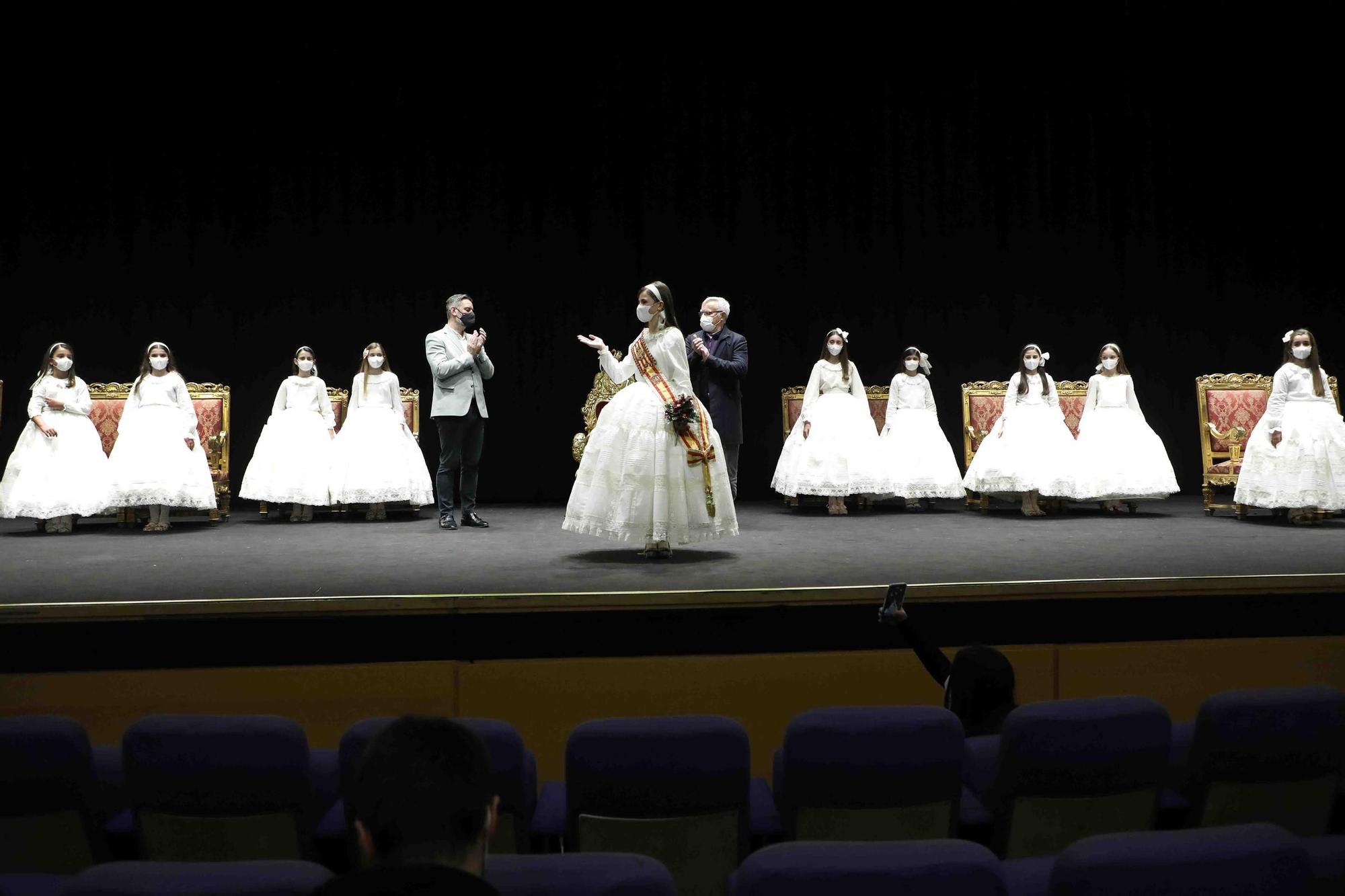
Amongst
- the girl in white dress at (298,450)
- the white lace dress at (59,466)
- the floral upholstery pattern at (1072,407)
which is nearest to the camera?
the white lace dress at (59,466)

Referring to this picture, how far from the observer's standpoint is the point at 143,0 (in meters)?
7.89

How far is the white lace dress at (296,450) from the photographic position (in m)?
7.29

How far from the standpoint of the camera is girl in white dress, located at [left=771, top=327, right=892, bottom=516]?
24.9 feet

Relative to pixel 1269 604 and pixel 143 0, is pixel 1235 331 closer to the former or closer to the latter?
pixel 1269 604

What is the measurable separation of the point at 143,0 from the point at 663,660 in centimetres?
705

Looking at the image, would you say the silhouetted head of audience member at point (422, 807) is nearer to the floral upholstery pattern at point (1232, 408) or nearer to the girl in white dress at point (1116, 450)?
the girl in white dress at point (1116, 450)

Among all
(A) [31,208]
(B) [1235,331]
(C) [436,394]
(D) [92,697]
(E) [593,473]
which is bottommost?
(D) [92,697]

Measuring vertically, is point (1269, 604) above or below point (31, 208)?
below

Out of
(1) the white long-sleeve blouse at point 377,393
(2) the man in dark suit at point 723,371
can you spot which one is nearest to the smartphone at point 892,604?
(2) the man in dark suit at point 723,371

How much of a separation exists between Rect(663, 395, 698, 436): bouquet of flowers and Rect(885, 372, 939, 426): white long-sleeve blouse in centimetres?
361

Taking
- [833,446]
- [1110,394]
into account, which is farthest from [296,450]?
[1110,394]

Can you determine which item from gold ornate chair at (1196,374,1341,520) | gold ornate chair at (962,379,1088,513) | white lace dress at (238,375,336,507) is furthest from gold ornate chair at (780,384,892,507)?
white lace dress at (238,375,336,507)

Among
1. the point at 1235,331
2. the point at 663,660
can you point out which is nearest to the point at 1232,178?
the point at 1235,331

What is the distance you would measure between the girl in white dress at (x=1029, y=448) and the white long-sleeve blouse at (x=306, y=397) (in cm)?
462
